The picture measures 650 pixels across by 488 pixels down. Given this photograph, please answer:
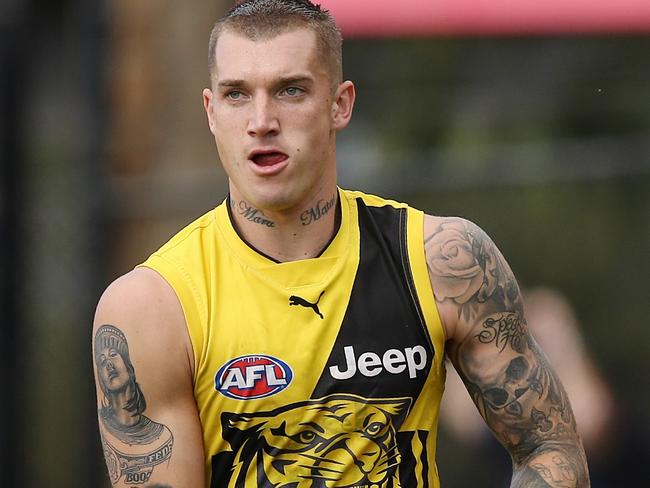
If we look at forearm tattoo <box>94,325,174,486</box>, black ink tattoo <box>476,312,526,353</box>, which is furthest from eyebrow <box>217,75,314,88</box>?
black ink tattoo <box>476,312,526,353</box>

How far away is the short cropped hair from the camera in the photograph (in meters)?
4.65

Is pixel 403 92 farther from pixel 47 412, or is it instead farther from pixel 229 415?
pixel 229 415

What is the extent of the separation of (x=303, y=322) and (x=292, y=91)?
0.75m

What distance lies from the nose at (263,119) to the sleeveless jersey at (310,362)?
1.40 feet

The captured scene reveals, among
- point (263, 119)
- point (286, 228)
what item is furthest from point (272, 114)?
point (286, 228)

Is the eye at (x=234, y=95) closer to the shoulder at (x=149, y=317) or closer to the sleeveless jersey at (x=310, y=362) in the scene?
the sleeveless jersey at (x=310, y=362)

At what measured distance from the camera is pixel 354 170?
9.91m

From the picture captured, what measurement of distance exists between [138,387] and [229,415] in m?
0.31

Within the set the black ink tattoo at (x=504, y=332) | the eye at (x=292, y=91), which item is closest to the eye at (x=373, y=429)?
the black ink tattoo at (x=504, y=332)

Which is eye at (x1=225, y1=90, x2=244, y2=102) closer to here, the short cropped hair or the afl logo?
the short cropped hair

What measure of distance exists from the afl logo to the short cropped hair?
3.17 feet

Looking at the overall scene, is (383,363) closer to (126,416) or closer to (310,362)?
(310,362)

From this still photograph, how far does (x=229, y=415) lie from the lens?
15.1 ft

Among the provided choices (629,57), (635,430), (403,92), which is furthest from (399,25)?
(635,430)
